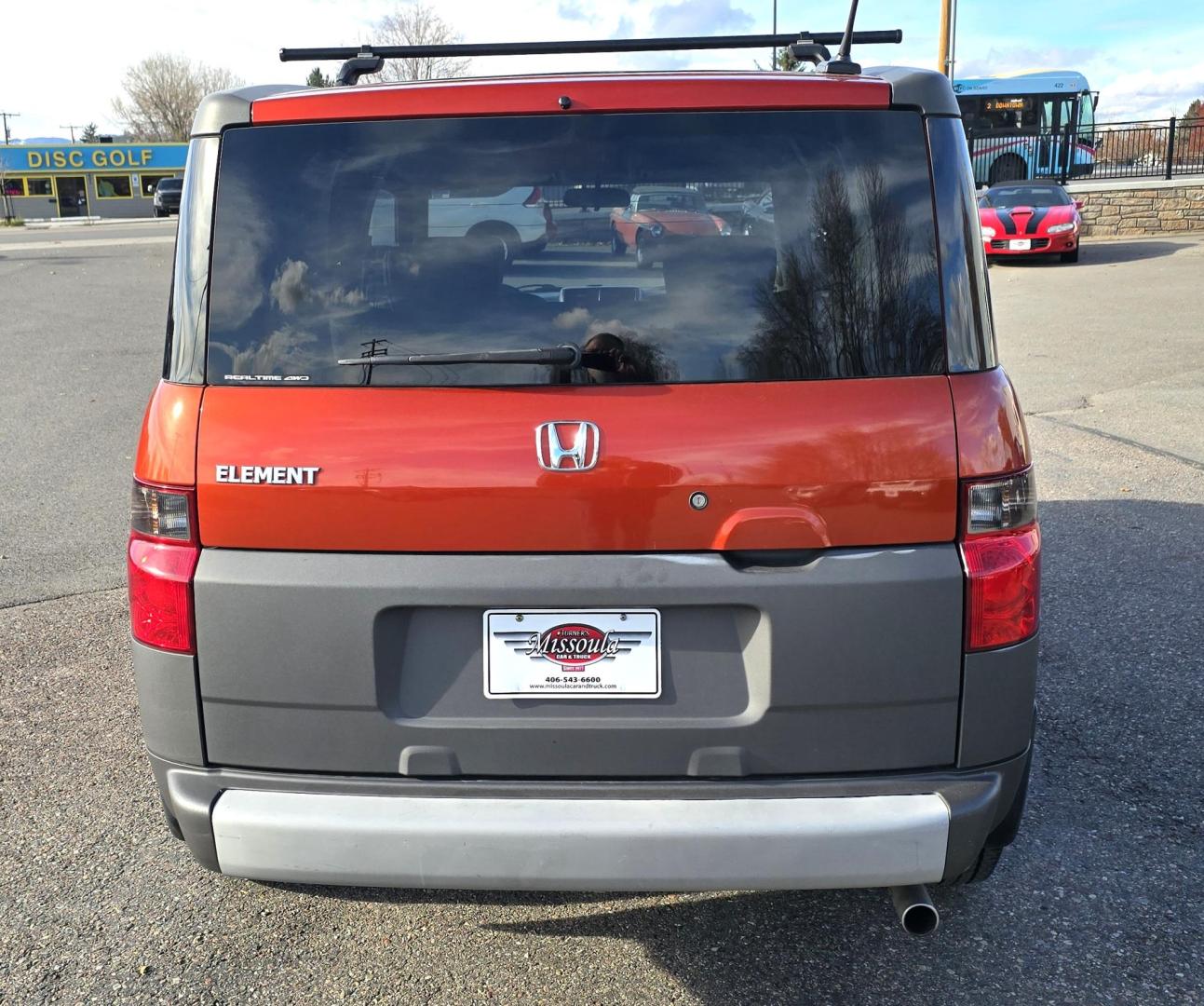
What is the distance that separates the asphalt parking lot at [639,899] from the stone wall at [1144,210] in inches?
900

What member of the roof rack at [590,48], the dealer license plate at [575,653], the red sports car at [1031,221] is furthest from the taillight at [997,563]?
the red sports car at [1031,221]

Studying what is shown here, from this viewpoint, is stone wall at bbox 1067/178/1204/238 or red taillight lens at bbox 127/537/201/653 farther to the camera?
stone wall at bbox 1067/178/1204/238

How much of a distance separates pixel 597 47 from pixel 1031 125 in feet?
108

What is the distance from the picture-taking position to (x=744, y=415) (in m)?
2.29

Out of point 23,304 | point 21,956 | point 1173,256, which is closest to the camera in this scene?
point 21,956

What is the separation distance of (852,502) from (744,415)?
0.27 m

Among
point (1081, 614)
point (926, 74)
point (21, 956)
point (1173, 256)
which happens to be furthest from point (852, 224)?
point (1173, 256)

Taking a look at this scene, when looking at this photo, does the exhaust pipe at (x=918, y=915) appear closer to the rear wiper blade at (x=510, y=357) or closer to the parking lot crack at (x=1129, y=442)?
the rear wiper blade at (x=510, y=357)

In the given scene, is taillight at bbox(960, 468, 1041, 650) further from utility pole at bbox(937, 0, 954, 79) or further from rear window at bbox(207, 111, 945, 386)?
utility pole at bbox(937, 0, 954, 79)

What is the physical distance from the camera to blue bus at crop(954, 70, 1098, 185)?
104 ft

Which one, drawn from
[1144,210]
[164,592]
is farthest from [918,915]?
[1144,210]

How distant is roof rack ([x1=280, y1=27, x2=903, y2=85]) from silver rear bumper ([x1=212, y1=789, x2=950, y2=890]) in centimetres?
189

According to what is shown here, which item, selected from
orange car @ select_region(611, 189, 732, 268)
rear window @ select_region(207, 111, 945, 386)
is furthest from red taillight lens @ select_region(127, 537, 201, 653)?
orange car @ select_region(611, 189, 732, 268)

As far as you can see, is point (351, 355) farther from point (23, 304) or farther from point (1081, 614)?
point (23, 304)
